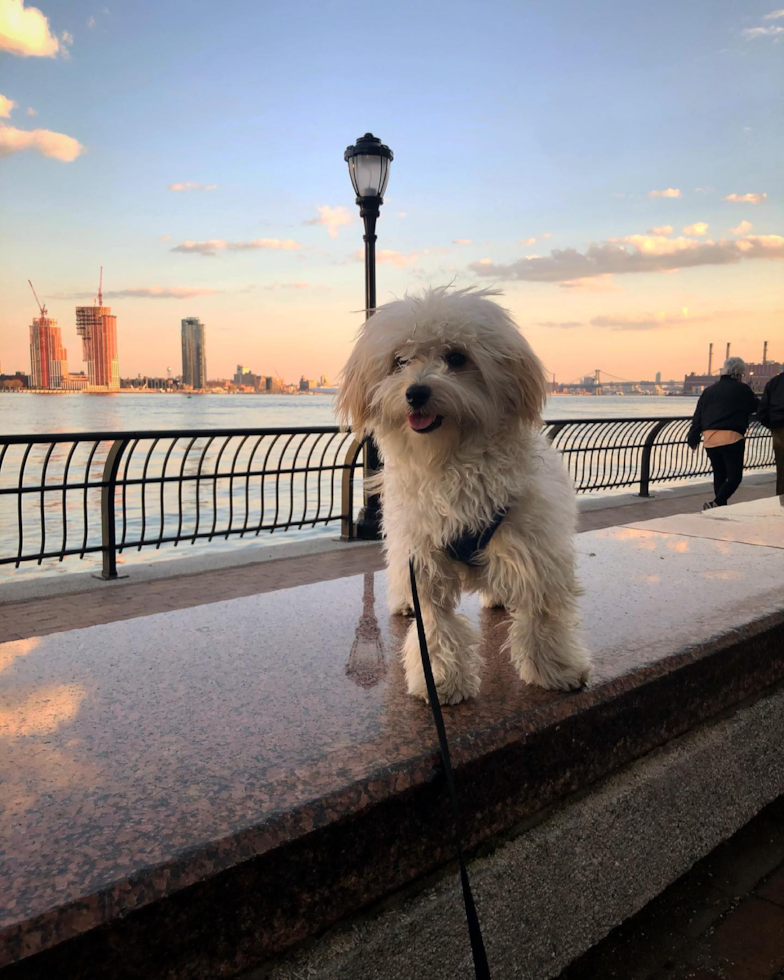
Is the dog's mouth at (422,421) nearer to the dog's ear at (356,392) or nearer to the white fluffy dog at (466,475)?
the white fluffy dog at (466,475)

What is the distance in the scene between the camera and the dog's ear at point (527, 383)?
2385mm

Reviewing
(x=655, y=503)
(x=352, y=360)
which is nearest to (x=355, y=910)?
(x=352, y=360)

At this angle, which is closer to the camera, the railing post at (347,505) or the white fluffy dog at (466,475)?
the white fluffy dog at (466,475)

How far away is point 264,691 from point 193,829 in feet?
2.89

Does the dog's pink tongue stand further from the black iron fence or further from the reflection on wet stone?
the black iron fence

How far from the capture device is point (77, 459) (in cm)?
3859

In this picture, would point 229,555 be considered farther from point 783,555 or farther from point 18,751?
point 18,751

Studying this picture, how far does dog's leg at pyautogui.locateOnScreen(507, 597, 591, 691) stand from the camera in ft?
8.41

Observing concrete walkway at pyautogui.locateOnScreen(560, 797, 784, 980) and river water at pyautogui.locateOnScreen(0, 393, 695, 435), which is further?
river water at pyautogui.locateOnScreen(0, 393, 695, 435)

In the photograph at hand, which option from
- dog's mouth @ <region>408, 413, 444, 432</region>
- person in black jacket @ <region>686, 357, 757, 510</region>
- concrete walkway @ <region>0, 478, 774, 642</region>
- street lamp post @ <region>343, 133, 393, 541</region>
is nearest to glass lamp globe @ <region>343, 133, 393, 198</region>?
street lamp post @ <region>343, 133, 393, 541</region>

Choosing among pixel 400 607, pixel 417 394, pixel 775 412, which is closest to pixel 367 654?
pixel 400 607

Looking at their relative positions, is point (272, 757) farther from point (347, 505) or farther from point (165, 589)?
point (347, 505)

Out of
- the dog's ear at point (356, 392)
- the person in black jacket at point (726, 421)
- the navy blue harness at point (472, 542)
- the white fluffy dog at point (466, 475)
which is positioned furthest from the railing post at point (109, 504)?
the person in black jacket at point (726, 421)

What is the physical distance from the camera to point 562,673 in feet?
8.43
